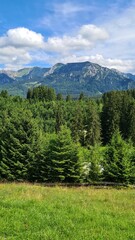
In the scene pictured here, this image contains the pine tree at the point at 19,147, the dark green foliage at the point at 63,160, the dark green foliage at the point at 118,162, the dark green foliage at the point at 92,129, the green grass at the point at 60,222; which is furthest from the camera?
the dark green foliage at the point at 92,129

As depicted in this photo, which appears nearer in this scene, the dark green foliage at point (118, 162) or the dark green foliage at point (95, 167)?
the dark green foliage at point (118, 162)

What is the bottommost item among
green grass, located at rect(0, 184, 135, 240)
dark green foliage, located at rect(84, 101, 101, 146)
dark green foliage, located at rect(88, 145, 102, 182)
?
dark green foliage, located at rect(84, 101, 101, 146)

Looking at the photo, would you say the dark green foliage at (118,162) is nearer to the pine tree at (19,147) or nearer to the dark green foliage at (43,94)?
the pine tree at (19,147)

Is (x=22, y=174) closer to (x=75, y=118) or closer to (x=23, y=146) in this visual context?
(x=23, y=146)

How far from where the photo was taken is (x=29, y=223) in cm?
927

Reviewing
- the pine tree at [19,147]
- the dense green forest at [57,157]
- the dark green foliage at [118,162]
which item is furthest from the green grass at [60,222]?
the pine tree at [19,147]

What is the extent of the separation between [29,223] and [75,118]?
92.6 meters

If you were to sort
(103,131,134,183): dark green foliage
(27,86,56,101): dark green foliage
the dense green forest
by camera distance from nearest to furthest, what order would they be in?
(103,131,134,183): dark green foliage, the dense green forest, (27,86,56,101): dark green foliage

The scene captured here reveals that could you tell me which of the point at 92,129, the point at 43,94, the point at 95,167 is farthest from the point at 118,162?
the point at 43,94

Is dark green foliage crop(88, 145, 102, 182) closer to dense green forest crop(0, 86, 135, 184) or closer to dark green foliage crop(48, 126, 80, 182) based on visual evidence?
dense green forest crop(0, 86, 135, 184)

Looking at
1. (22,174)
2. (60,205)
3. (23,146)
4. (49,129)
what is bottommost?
(49,129)

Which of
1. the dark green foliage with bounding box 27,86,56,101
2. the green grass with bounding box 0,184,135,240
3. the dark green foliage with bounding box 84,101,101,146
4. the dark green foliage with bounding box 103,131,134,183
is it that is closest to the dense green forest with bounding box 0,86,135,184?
the dark green foliage with bounding box 103,131,134,183

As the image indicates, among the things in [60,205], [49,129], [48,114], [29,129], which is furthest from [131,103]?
[60,205]

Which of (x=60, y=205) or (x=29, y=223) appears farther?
(x=60, y=205)
